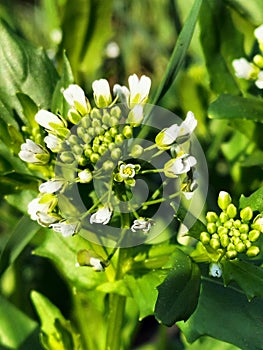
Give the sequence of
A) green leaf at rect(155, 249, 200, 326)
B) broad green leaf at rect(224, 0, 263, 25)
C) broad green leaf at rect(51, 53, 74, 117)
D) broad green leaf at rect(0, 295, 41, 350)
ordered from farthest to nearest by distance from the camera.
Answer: broad green leaf at rect(224, 0, 263, 25) → broad green leaf at rect(0, 295, 41, 350) → broad green leaf at rect(51, 53, 74, 117) → green leaf at rect(155, 249, 200, 326)

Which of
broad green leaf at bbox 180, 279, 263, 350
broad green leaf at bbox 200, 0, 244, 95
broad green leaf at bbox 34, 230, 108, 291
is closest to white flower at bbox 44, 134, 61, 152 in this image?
broad green leaf at bbox 34, 230, 108, 291

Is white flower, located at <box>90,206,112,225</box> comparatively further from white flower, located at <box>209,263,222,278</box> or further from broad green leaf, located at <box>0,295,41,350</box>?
broad green leaf, located at <box>0,295,41,350</box>

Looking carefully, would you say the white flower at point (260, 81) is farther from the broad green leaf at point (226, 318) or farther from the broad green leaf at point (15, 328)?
the broad green leaf at point (15, 328)

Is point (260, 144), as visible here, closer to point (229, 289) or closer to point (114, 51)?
point (229, 289)

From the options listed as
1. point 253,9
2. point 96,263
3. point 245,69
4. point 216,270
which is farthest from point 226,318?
point 253,9

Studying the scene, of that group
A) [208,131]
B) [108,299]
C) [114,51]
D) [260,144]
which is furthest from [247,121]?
[114,51]
